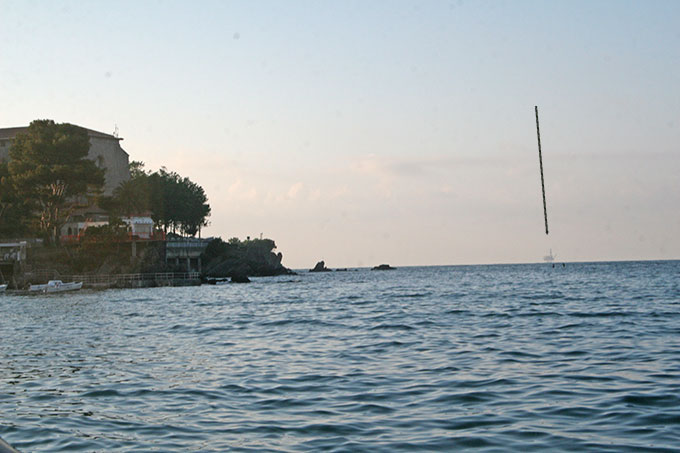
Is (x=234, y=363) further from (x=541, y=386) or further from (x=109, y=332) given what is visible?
(x=109, y=332)

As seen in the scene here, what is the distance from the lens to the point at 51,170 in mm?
90438

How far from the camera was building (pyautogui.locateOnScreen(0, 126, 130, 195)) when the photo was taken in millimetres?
119400

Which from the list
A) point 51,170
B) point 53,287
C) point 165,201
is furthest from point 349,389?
point 165,201

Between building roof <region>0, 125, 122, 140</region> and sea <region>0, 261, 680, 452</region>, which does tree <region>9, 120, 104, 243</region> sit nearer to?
building roof <region>0, 125, 122, 140</region>

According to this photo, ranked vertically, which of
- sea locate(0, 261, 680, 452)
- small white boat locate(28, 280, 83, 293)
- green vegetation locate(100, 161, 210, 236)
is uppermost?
green vegetation locate(100, 161, 210, 236)

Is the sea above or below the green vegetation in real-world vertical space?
below

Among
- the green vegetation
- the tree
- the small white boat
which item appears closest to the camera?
the small white boat

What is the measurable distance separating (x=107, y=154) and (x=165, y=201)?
12.5 metres

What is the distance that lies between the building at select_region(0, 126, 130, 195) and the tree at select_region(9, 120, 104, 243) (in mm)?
23028

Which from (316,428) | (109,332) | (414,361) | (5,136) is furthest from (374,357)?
(5,136)

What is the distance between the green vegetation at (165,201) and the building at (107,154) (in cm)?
344

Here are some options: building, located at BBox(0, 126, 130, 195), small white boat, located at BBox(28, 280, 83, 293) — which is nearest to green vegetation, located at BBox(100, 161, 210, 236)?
building, located at BBox(0, 126, 130, 195)

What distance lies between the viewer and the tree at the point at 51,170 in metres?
90.8

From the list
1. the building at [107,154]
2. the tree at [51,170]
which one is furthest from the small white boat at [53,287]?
the building at [107,154]
